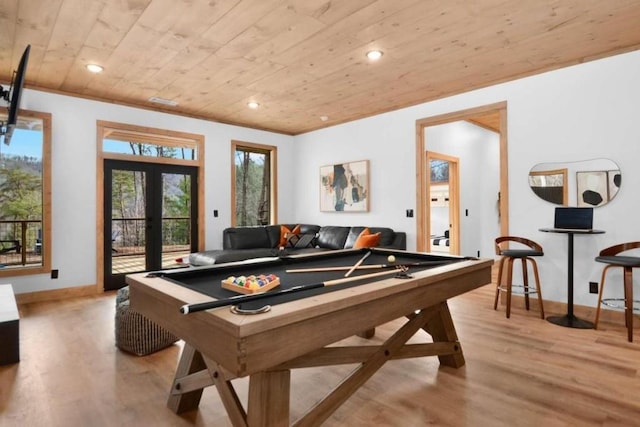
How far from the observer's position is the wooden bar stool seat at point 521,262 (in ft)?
11.8

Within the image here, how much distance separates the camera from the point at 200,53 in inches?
134

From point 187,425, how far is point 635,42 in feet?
15.5

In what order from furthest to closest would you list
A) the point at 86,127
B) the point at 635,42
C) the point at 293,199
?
the point at 293,199 → the point at 86,127 → the point at 635,42

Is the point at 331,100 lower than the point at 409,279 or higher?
higher

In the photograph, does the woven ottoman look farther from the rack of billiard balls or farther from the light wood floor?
the rack of billiard balls

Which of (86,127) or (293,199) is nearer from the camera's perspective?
(86,127)

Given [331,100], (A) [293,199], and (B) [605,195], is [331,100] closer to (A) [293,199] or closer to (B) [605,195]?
(A) [293,199]

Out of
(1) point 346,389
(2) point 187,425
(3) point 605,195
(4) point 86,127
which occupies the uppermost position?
(4) point 86,127

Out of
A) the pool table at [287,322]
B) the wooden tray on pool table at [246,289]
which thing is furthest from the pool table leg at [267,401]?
the wooden tray on pool table at [246,289]

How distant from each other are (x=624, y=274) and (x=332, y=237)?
143 inches

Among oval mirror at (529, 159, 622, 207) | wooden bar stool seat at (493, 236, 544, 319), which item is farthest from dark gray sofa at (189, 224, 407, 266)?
oval mirror at (529, 159, 622, 207)

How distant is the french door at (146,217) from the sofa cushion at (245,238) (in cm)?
56

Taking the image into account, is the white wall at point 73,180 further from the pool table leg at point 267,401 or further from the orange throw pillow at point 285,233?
the pool table leg at point 267,401

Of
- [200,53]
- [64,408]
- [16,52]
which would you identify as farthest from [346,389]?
[16,52]
